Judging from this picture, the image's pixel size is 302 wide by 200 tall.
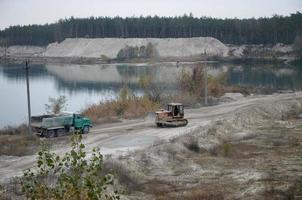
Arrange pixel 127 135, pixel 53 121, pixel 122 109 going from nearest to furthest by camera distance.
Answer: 1. pixel 53 121
2. pixel 127 135
3. pixel 122 109

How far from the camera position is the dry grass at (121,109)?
4275 cm

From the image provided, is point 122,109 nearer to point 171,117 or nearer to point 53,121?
point 171,117

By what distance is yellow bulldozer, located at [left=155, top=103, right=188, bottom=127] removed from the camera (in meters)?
37.6

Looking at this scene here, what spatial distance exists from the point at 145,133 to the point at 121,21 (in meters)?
164

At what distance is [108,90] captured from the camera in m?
74.7

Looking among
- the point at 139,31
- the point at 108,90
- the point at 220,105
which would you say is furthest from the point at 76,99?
the point at 139,31

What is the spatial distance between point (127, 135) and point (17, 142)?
759 cm

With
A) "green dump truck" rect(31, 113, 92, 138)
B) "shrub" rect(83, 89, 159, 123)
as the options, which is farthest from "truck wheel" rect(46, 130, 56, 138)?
"shrub" rect(83, 89, 159, 123)

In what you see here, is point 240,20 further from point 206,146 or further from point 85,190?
point 85,190

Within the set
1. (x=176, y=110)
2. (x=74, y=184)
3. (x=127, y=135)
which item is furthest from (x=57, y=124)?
(x=74, y=184)

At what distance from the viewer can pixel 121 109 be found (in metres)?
45.8

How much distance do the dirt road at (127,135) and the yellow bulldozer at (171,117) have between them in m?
0.60

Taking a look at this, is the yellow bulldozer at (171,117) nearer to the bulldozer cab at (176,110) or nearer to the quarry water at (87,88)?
the bulldozer cab at (176,110)

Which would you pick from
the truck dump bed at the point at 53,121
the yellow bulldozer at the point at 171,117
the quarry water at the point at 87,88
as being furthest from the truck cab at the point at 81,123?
the quarry water at the point at 87,88
